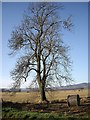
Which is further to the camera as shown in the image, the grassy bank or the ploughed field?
the ploughed field

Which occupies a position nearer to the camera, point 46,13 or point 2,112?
point 2,112

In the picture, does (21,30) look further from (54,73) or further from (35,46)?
(54,73)

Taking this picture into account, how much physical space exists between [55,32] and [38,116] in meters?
10.9

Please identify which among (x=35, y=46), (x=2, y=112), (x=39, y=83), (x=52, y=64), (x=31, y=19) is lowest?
(x=2, y=112)

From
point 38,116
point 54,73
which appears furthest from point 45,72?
point 38,116

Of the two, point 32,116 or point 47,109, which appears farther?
point 47,109

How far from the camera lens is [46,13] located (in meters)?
25.7

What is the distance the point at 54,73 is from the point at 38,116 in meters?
9.36

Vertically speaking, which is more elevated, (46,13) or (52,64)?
(46,13)

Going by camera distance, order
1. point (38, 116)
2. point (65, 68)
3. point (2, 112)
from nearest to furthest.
→ point (38, 116) < point (2, 112) < point (65, 68)

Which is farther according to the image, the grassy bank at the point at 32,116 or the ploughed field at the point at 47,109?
the ploughed field at the point at 47,109

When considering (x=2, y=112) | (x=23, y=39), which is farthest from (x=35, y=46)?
(x=2, y=112)

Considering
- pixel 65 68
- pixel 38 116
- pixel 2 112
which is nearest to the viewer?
pixel 38 116

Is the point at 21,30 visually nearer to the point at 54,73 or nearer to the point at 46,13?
the point at 46,13
